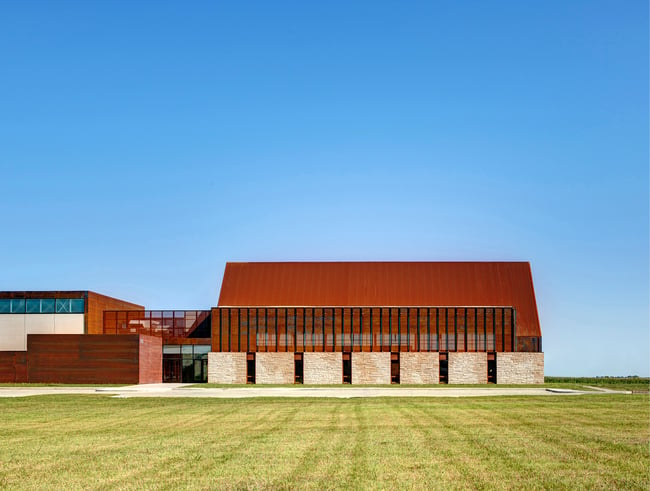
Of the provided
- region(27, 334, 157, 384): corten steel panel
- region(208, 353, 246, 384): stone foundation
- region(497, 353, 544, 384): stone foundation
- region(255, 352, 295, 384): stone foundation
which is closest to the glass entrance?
region(208, 353, 246, 384): stone foundation

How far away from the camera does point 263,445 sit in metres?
19.5

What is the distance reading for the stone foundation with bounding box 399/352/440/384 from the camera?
223ft

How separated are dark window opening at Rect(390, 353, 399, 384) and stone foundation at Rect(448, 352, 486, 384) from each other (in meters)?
4.60

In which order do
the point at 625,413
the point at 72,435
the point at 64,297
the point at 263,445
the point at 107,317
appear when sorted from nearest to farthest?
the point at 263,445 < the point at 72,435 < the point at 625,413 < the point at 64,297 < the point at 107,317

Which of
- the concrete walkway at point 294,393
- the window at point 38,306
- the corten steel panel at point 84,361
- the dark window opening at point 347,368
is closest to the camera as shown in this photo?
the concrete walkway at point 294,393

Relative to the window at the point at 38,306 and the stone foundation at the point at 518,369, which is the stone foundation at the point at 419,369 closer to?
the stone foundation at the point at 518,369

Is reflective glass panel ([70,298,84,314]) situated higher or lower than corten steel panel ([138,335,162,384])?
higher

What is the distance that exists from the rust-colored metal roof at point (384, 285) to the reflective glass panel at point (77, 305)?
45.6 feet

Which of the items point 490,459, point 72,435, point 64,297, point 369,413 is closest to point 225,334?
point 64,297

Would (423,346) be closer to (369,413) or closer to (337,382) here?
(337,382)

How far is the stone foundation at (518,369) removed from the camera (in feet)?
226

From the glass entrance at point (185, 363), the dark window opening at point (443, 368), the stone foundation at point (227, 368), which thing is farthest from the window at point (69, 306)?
the dark window opening at point (443, 368)

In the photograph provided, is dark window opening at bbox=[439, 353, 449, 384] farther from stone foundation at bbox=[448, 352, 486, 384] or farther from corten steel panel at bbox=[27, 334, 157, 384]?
corten steel panel at bbox=[27, 334, 157, 384]

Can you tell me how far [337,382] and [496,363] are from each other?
1432 cm
